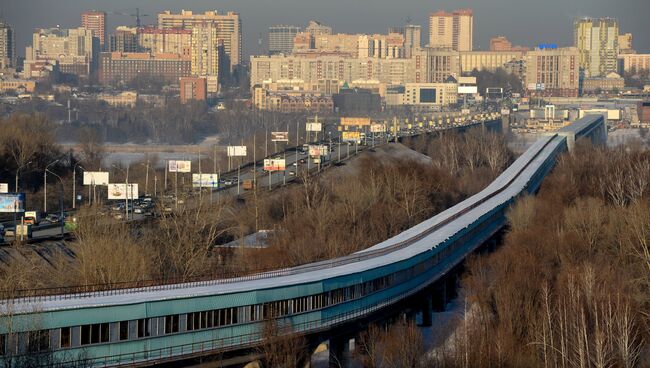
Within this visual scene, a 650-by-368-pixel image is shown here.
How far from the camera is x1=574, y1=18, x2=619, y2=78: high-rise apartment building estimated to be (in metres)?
192

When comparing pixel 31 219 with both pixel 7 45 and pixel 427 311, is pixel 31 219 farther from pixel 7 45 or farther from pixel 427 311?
pixel 7 45

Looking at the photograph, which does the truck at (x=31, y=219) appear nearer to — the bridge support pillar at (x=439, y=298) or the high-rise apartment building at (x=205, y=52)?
the bridge support pillar at (x=439, y=298)

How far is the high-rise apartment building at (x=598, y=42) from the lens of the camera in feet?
631

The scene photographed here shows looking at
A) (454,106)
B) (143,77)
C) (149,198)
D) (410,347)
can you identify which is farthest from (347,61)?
(410,347)

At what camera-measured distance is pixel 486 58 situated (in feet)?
620

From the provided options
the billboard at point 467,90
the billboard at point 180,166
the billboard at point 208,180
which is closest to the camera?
the billboard at point 208,180

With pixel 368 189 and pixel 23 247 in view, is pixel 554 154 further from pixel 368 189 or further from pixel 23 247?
pixel 23 247

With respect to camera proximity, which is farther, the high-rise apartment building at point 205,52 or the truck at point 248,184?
the high-rise apartment building at point 205,52

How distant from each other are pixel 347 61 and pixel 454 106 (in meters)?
37.3

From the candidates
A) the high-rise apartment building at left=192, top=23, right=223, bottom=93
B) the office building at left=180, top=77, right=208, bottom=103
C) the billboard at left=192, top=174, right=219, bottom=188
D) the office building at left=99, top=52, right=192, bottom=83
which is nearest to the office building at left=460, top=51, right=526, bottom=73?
the high-rise apartment building at left=192, top=23, right=223, bottom=93

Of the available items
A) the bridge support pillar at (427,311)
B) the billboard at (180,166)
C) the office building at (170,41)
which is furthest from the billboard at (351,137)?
the office building at (170,41)

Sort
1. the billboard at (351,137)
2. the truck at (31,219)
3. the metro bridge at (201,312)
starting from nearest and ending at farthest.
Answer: the metro bridge at (201,312), the truck at (31,219), the billboard at (351,137)

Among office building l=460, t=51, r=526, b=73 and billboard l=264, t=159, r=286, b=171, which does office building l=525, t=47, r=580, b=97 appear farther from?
billboard l=264, t=159, r=286, b=171

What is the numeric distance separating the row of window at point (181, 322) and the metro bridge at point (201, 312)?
0.03ft
